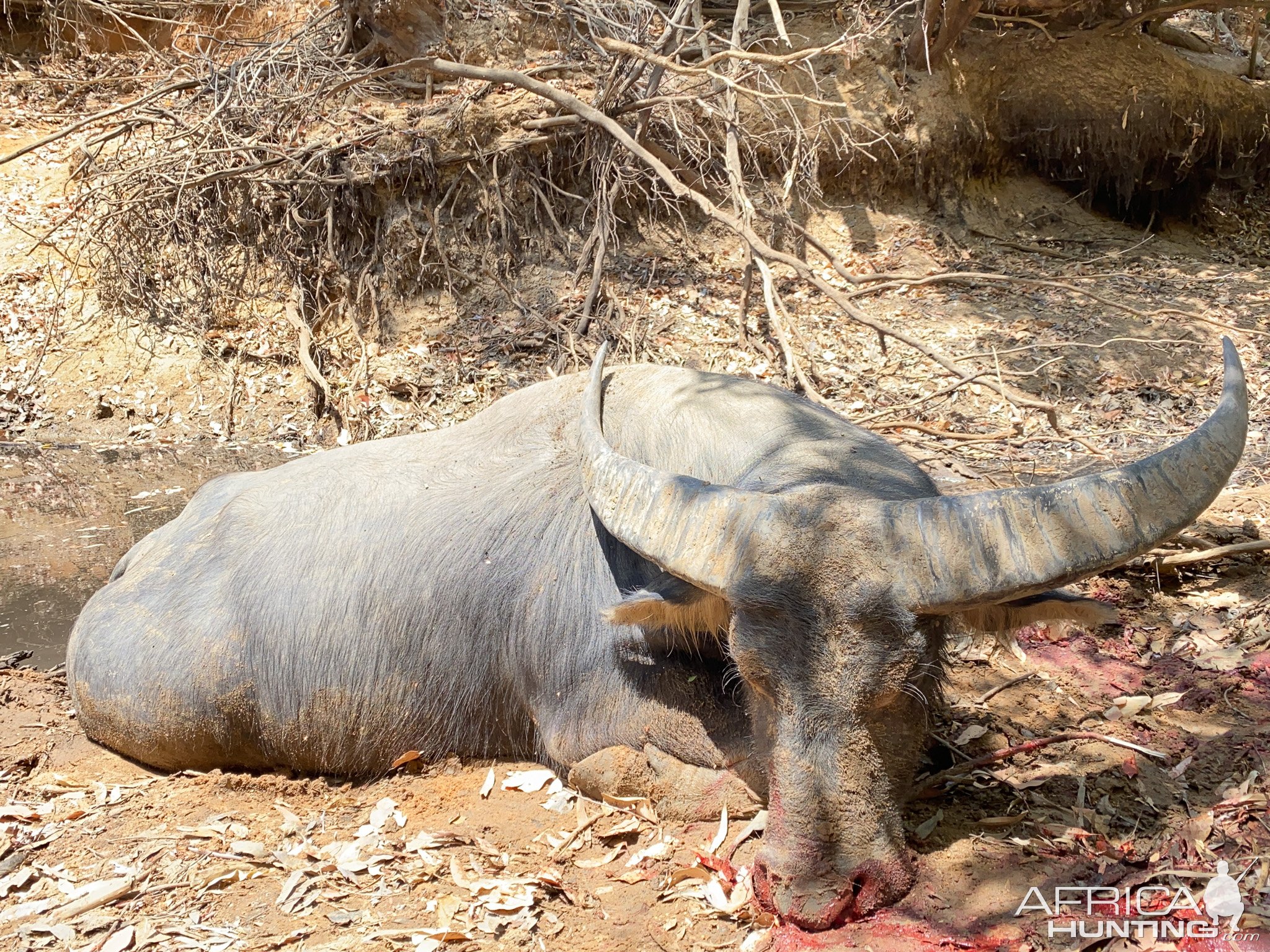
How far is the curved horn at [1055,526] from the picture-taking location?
8.98ft

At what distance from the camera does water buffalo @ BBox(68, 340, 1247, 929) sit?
2.86 metres

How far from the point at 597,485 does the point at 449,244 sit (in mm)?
7312

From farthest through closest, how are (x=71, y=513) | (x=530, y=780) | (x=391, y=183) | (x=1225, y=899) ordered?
1. (x=391, y=183)
2. (x=71, y=513)
3. (x=530, y=780)
4. (x=1225, y=899)

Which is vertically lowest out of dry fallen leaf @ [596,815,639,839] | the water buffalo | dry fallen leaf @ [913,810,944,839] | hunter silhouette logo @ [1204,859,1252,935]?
dry fallen leaf @ [596,815,639,839]

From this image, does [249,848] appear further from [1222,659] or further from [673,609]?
[1222,659]

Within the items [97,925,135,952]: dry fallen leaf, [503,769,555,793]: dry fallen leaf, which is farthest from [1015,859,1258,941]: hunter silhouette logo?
[97,925,135,952]: dry fallen leaf

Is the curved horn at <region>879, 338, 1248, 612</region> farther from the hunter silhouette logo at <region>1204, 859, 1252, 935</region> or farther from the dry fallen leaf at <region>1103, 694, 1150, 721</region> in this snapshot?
the dry fallen leaf at <region>1103, 694, 1150, 721</region>

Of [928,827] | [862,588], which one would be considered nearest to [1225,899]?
[928,827]

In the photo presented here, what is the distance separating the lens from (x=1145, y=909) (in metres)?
2.97

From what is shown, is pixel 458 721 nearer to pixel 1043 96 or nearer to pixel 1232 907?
pixel 1232 907

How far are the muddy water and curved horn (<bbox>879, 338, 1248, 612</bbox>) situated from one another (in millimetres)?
4849

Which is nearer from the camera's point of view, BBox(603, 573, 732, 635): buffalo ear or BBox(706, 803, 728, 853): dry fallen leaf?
BBox(603, 573, 732, 635): buffalo ear

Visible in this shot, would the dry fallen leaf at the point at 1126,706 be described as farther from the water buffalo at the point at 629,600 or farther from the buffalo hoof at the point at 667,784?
the buffalo hoof at the point at 667,784

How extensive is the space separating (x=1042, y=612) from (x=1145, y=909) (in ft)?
2.87
